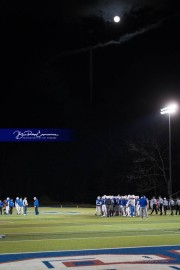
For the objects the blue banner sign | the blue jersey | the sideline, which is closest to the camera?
the sideline

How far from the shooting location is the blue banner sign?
68938mm

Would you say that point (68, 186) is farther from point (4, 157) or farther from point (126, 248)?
point (126, 248)

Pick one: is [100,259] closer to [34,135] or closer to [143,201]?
[143,201]

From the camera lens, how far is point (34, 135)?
70.8 meters

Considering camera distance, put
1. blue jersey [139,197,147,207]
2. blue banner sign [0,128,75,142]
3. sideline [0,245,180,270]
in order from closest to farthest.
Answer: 1. sideline [0,245,180,270]
2. blue jersey [139,197,147,207]
3. blue banner sign [0,128,75,142]

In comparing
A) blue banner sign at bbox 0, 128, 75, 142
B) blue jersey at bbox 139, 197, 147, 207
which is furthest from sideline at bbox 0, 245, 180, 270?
blue banner sign at bbox 0, 128, 75, 142

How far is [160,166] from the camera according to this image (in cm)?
5953

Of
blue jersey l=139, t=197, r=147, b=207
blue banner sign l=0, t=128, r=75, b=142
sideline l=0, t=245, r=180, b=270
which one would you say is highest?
blue banner sign l=0, t=128, r=75, b=142

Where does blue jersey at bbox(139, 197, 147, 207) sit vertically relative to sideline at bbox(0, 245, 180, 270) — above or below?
above

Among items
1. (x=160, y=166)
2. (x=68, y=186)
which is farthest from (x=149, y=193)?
(x=68, y=186)

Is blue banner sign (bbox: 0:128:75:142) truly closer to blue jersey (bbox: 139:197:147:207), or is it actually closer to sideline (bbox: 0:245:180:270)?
blue jersey (bbox: 139:197:147:207)

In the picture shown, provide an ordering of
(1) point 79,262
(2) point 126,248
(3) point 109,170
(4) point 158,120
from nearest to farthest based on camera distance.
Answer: (1) point 79,262
(2) point 126,248
(4) point 158,120
(3) point 109,170

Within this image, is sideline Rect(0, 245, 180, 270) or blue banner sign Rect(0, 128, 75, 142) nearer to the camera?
sideline Rect(0, 245, 180, 270)

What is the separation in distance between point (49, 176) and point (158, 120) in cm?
2245
